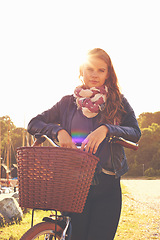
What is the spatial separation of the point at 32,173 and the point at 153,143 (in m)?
42.1

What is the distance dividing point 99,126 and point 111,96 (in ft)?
1.15

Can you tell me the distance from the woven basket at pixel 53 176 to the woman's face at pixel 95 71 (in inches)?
33.7

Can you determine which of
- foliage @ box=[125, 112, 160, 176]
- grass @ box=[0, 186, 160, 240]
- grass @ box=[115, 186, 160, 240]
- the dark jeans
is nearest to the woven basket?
the dark jeans

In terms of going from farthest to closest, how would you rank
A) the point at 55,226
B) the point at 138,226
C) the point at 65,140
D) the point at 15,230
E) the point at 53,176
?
1. the point at 138,226
2. the point at 15,230
3. the point at 55,226
4. the point at 65,140
5. the point at 53,176

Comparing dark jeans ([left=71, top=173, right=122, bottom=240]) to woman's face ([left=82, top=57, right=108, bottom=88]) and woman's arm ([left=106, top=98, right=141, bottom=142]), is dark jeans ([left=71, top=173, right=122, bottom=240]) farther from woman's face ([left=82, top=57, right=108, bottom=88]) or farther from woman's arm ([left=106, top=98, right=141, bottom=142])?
woman's face ([left=82, top=57, right=108, bottom=88])

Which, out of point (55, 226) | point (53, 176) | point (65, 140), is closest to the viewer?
point (53, 176)

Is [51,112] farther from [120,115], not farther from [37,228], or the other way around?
[37,228]

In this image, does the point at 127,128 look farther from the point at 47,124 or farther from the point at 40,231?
the point at 40,231

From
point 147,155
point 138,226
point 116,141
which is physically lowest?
point 147,155

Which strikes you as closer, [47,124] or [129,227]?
[47,124]

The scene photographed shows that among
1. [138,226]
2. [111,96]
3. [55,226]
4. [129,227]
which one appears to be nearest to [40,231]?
[55,226]

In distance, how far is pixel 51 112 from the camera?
2639 millimetres

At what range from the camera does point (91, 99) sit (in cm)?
252

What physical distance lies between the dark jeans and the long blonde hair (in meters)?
0.42
